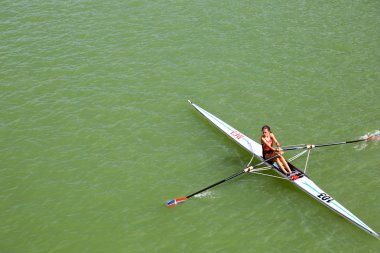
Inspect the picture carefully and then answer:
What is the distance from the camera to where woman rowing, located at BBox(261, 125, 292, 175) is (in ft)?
51.4

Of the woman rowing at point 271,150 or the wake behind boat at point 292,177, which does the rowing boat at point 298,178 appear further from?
the woman rowing at point 271,150

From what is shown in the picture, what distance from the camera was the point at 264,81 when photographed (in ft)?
66.1

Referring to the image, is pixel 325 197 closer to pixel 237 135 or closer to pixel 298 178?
pixel 298 178

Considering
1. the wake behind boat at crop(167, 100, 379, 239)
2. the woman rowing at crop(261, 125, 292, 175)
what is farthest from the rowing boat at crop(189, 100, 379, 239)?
the woman rowing at crop(261, 125, 292, 175)

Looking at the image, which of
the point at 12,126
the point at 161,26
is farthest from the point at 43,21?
the point at 12,126

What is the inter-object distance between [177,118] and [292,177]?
519 cm

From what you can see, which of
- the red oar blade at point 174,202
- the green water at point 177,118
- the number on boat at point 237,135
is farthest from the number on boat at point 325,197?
the red oar blade at point 174,202

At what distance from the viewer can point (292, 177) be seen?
15398mm

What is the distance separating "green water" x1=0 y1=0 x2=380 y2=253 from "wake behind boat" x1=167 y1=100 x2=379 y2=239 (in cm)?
29

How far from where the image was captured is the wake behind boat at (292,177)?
14.0 m

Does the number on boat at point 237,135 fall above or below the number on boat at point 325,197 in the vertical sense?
above

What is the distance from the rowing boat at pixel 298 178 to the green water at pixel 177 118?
0.30 meters

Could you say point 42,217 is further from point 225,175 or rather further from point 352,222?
point 352,222

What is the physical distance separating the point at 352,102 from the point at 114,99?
9.42m
